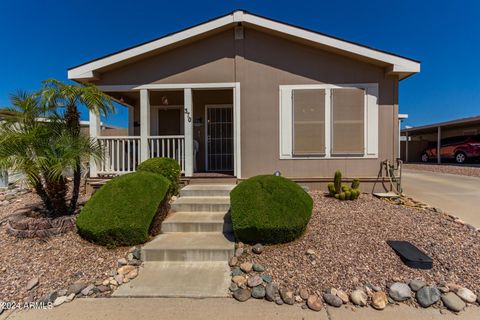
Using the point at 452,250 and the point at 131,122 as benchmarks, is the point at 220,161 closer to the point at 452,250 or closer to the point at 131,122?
the point at 131,122

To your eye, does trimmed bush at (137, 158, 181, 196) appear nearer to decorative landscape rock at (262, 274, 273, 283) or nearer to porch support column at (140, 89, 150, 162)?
porch support column at (140, 89, 150, 162)

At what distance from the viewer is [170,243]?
3447 millimetres

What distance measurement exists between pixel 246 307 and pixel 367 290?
1.26m

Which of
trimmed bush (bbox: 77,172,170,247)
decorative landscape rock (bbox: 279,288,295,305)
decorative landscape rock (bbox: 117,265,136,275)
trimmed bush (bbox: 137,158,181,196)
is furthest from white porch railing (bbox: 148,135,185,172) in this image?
decorative landscape rock (bbox: 279,288,295,305)

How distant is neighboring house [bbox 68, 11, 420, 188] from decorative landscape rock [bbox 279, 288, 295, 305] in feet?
11.7

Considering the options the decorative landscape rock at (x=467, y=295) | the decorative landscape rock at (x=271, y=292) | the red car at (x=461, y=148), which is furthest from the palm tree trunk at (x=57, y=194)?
the red car at (x=461, y=148)

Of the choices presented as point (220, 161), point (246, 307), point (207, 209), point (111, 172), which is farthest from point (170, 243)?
point (220, 161)

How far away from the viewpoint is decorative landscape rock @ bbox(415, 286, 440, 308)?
248cm

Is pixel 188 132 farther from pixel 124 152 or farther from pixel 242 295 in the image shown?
pixel 242 295

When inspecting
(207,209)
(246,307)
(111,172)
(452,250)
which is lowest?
(246,307)

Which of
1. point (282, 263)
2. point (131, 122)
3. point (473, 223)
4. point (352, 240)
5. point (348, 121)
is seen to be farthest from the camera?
point (131, 122)

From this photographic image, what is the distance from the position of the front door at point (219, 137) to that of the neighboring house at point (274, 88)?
155cm

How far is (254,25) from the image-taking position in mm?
5863

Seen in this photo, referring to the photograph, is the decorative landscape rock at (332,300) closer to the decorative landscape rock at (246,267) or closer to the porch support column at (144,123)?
the decorative landscape rock at (246,267)
